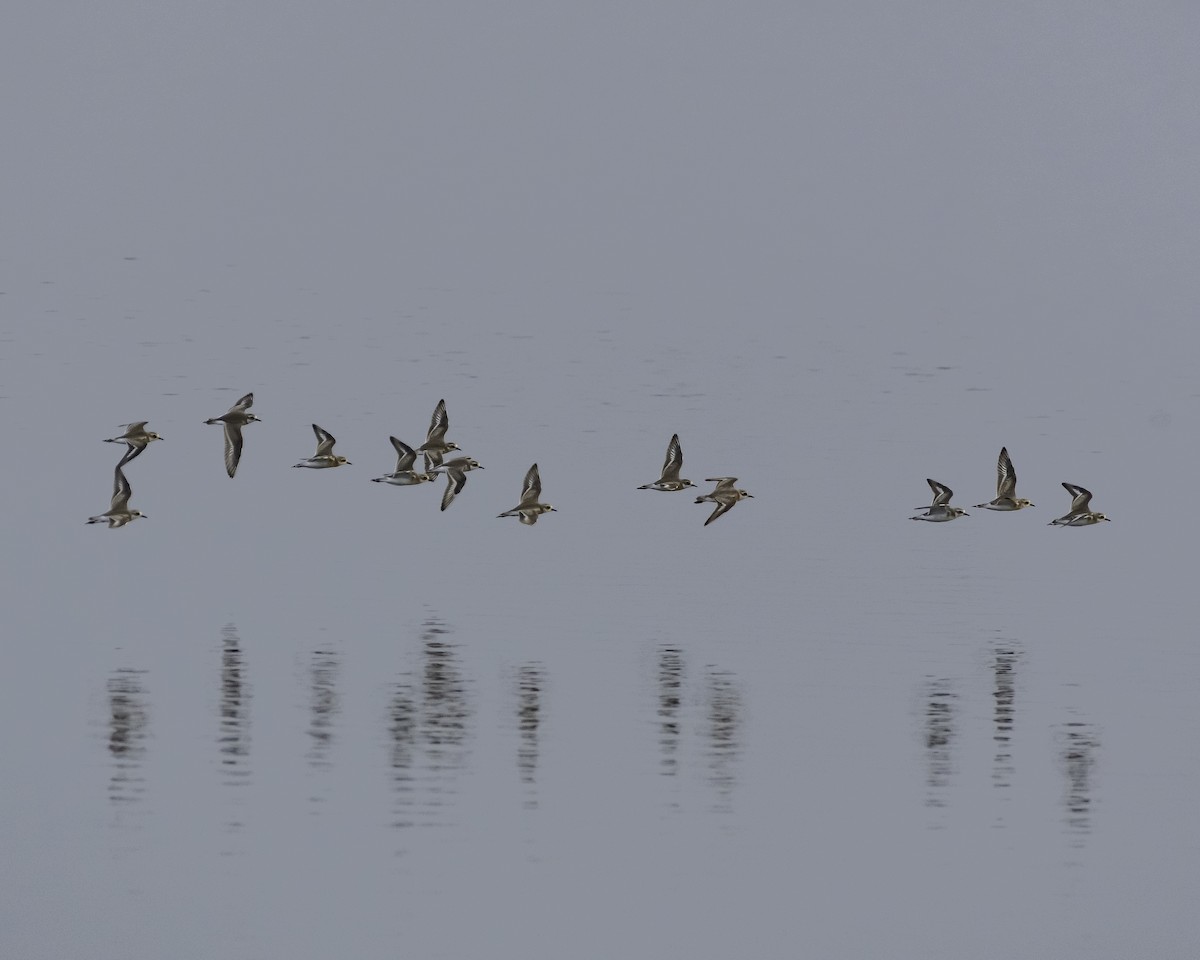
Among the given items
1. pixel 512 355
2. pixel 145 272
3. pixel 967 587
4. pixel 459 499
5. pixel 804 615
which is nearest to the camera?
pixel 804 615

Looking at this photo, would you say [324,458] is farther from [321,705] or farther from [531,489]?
[321,705]

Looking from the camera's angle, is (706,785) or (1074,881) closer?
(1074,881)

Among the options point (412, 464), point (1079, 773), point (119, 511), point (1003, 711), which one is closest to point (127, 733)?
point (119, 511)

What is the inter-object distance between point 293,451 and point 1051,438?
84.6 ft

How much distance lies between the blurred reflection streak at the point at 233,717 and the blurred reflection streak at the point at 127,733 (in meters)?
1.28

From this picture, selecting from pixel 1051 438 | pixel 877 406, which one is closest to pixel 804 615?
pixel 1051 438

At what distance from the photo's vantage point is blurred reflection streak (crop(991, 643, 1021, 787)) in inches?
1529

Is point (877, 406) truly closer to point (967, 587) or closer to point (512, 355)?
point (512, 355)

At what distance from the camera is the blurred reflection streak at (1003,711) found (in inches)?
1529

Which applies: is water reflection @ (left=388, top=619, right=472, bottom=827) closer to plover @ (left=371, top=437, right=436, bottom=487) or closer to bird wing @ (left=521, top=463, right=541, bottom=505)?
bird wing @ (left=521, top=463, right=541, bottom=505)

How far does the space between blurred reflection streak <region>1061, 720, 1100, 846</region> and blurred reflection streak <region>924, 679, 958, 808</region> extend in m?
1.90

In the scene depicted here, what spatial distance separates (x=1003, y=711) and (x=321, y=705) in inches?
466

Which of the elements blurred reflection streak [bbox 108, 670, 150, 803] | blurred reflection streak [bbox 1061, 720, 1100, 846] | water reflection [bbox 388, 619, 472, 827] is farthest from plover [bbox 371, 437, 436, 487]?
blurred reflection streak [bbox 1061, 720, 1100, 846]

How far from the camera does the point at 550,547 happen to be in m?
57.2
